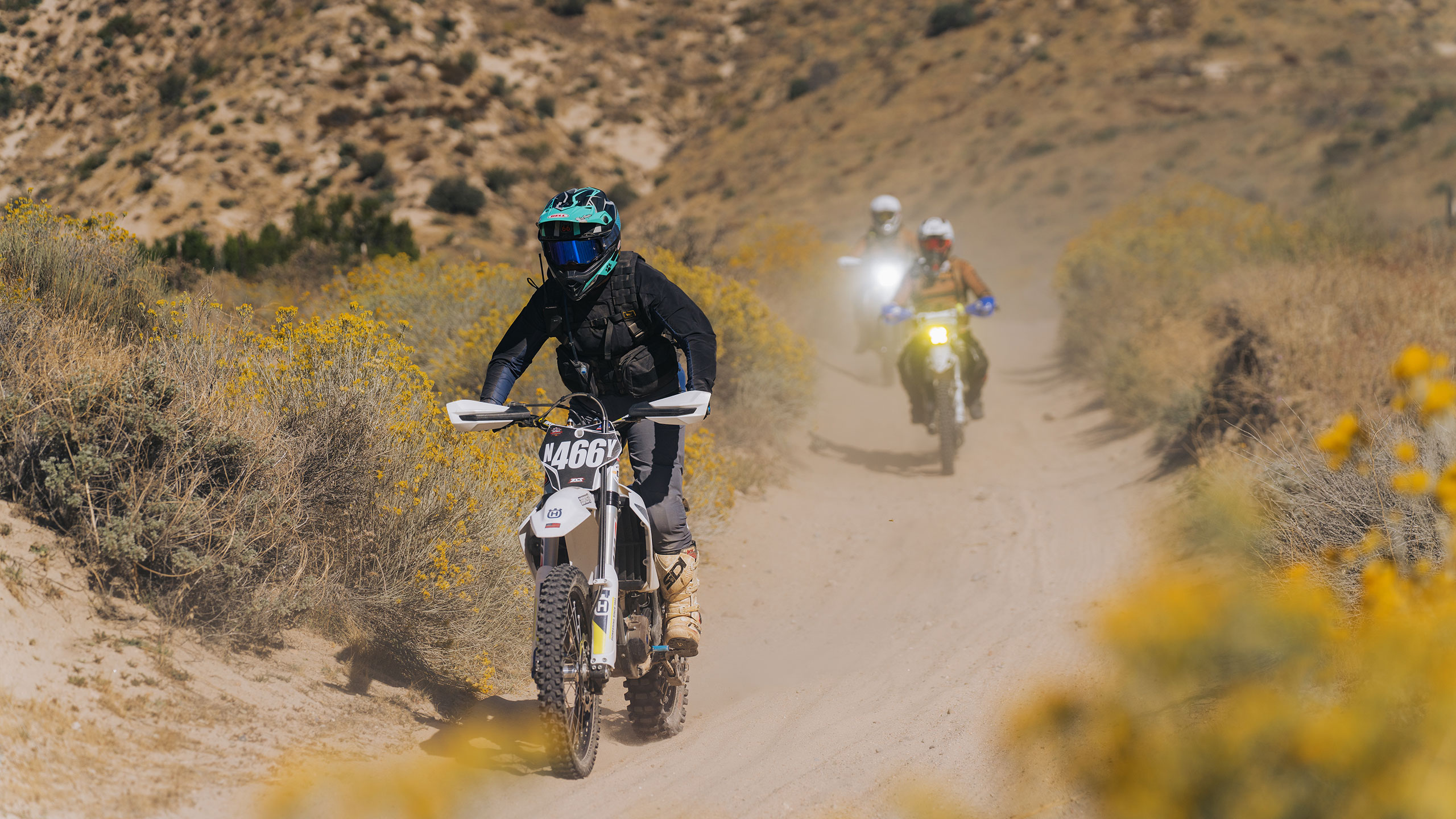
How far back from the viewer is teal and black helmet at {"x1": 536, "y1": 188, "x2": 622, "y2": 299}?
4234 mm

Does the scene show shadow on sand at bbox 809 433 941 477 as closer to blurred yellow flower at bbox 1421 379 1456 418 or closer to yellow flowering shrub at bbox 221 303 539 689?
yellow flowering shrub at bbox 221 303 539 689

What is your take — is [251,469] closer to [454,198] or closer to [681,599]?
[681,599]

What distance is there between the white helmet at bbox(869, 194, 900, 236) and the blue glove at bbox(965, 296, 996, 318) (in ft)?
9.87

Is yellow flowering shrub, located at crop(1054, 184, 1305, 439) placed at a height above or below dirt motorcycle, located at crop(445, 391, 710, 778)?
below

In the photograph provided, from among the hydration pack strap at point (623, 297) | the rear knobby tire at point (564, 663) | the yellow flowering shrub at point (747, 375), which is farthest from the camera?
the yellow flowering shrub at point (747, 375)

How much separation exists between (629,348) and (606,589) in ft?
3.35

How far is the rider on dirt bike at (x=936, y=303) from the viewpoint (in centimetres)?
1039

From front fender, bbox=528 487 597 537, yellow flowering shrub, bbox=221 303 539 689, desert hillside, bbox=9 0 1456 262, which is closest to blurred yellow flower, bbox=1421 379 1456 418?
front fender, bbox=528 487 597 537

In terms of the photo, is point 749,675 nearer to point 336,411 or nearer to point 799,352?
point 336,411

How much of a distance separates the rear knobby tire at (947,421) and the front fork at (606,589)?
6.26 meters

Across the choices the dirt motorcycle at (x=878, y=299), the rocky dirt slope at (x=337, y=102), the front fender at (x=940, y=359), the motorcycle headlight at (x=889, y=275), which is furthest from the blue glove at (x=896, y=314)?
the rocky dirt slope at (x=337, y=102)

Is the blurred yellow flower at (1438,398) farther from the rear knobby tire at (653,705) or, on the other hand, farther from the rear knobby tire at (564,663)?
the rear knobby tire at (653,705)

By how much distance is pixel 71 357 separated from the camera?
451cm

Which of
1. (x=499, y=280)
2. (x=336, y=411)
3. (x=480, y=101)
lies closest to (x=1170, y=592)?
(x=336, y=411)
